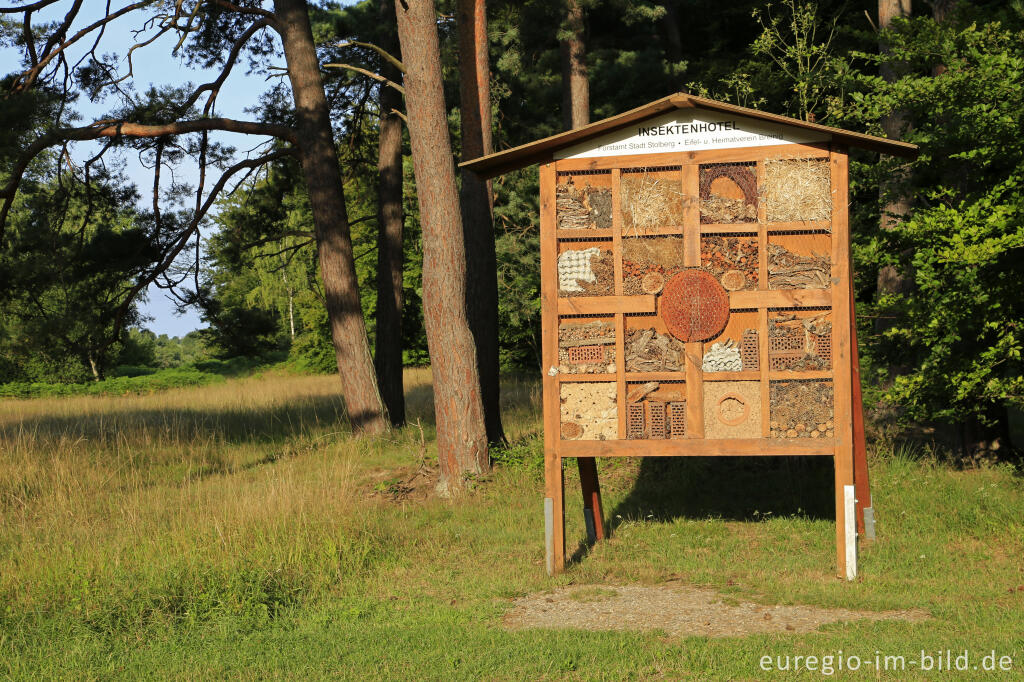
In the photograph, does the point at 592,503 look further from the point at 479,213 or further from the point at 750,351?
the point at 479,213

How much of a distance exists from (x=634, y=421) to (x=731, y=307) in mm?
1122

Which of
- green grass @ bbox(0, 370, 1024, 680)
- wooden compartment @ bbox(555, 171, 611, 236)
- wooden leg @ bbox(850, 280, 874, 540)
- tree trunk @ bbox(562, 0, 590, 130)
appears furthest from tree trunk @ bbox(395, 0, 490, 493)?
tree trunk @ bbox(562, 0, 590, 130)

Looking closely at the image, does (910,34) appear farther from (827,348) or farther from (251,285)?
(251,285)

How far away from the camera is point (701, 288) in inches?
276


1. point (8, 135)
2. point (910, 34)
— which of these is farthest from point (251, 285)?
point (910, 34)

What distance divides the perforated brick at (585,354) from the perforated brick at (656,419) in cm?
53

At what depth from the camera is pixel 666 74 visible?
2144 cm

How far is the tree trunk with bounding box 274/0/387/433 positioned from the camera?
14766 mm

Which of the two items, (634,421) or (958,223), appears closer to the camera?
(634,421)

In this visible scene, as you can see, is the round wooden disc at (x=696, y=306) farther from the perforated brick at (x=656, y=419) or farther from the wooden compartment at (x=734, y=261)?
the perforated brick at (x=656, y=419)

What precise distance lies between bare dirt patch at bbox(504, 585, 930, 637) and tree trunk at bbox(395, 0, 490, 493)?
13.4 feet

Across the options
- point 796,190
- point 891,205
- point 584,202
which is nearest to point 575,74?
point 891,205

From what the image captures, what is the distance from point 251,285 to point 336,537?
2148 inches

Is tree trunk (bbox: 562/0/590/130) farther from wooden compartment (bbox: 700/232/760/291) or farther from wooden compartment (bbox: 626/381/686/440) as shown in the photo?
wooden compartment (bbox: 626/381/686/440)
